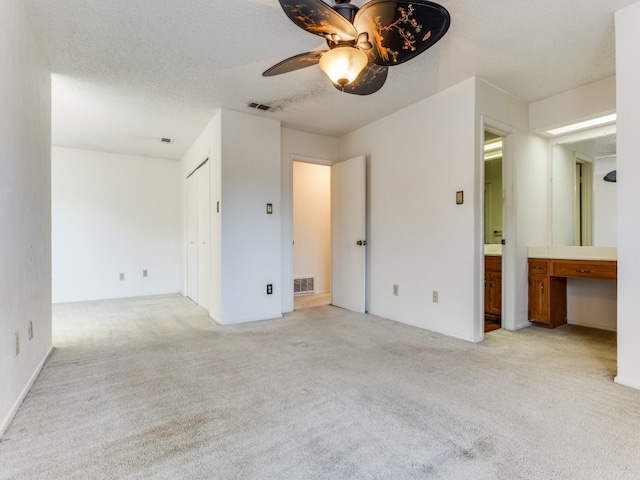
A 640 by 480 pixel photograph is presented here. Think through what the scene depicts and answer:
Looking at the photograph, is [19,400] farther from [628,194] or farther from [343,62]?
[628,194]

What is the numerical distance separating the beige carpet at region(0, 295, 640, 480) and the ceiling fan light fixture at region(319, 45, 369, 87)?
185 centimetres

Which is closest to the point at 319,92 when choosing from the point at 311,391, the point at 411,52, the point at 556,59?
the point at 411,52

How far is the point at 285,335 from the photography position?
3.22m

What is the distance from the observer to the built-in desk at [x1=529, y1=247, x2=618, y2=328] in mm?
3205

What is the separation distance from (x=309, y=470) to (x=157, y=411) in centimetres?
97

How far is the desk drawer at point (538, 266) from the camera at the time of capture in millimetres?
3438

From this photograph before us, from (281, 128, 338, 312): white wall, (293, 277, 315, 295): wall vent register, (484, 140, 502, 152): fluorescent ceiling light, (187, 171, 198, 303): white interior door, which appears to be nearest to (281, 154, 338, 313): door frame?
(281, 128, 338, 312): white wall

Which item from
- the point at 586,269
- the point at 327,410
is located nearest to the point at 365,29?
the point at 327,410

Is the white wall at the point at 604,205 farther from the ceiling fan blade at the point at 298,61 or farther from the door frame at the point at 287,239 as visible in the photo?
the door frame at the point at 287,239

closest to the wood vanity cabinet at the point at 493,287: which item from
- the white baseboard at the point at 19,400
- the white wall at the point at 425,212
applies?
the white wall at the point at 425,212

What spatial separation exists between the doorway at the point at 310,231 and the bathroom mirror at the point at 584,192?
10.8ft

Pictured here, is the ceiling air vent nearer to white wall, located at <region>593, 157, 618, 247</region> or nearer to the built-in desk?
the built-in desk

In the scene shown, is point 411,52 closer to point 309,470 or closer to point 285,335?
point 309,470

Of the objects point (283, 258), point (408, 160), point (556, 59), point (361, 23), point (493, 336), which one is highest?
point (556, 59)
